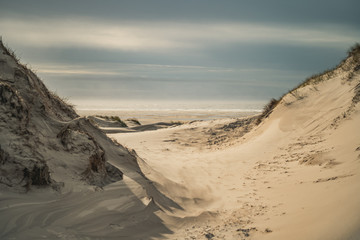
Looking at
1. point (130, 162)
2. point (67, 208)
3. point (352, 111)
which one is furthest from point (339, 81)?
point (67, 208)

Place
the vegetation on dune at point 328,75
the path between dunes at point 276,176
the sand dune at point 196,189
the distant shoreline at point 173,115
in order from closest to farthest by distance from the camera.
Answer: the sand dune at point 196,189
the path between dunes at point 276,176
the vegetation on dune at point 328,75
the distant shoreline at point 173,115

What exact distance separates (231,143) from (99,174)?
7069 mm

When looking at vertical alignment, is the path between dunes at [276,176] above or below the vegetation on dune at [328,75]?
below

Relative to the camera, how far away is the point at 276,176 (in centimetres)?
695

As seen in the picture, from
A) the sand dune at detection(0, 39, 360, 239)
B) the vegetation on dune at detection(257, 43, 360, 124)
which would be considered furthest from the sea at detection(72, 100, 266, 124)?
the sand dune at detection(0, 39, 360, 239)

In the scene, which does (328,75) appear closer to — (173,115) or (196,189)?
(196,189)

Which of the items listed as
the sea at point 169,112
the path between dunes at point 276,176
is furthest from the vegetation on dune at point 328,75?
the sea at point 169,112

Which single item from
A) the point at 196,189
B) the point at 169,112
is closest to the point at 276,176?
the point at 196,189

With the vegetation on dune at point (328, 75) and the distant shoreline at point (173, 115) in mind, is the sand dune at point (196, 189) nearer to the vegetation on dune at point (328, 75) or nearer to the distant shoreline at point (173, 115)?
the vegetation on dune at point (328, 75)

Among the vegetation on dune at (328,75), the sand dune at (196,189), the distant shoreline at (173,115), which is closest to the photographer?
the sand dune at (196,189)

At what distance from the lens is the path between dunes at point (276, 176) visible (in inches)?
164

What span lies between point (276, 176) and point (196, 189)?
153cm

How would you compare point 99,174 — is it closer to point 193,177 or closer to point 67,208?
point 67,208

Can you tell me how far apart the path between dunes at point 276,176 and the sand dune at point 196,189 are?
22 millimetres
